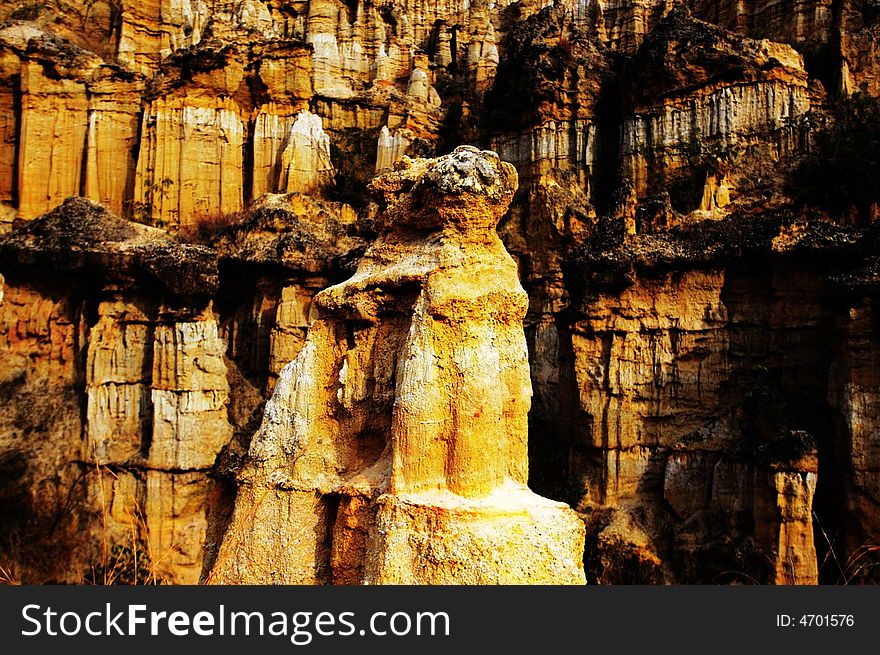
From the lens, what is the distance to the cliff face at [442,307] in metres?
5.50

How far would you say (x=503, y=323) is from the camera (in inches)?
216

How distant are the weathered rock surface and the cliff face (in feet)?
0.07

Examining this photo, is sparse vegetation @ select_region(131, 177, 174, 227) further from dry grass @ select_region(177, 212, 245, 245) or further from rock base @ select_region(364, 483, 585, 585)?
rock base @ select_region(364, 483, 585, 585)

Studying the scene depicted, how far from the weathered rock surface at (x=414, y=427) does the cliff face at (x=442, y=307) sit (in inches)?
0.9

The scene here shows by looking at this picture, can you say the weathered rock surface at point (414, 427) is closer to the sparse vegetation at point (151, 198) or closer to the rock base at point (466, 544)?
the rock base at point (466, 544)

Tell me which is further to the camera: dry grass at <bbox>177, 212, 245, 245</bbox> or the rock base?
dry grass at <bbox>177, 212, 245, 245</bbox>

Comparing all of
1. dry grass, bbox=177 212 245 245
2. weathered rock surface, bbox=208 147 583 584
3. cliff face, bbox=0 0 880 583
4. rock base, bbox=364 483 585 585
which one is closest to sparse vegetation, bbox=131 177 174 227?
cliff face, bbox=0 0 880 583

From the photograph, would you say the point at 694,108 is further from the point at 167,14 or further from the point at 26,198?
the point at 167,14

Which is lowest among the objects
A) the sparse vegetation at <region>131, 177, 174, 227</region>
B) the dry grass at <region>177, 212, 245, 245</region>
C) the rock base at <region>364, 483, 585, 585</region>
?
the rock base at <region>364, 483, 585, 585</region>

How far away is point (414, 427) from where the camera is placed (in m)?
5.14

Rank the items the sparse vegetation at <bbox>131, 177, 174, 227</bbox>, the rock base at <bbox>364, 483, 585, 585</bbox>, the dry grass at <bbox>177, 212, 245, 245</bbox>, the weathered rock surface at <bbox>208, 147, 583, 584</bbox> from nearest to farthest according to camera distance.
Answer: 1. the rock base at <bbox>364, 483, 585, 585</bbox>
2. the weathered rock surface at <bbox>208, 147, 583, 584</bbox>
3. the dry grass at <bbox>177, 212, 245, 245</bbox>
4. the sparse vegetation at <bbox>131, 177, 174, 227</bbox>

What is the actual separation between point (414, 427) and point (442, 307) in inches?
31.0

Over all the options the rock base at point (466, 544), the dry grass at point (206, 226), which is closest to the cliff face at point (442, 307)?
the rock base at point (466, 544)

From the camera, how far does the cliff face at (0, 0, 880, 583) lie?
5496 millimetres
